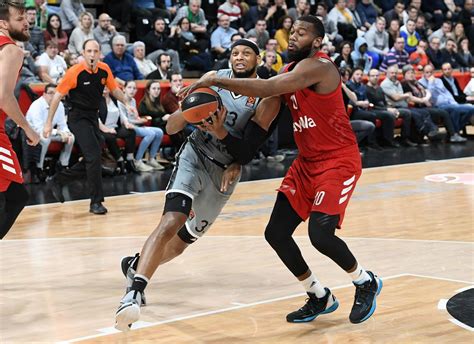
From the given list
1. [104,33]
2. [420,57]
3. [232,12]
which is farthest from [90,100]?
[420,57]

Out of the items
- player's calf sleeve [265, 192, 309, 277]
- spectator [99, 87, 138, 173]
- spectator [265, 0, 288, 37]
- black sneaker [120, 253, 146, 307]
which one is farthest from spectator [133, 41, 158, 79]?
player's calf sleeve [265, 192, 309, 277]

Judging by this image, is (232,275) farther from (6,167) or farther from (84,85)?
(84,85)

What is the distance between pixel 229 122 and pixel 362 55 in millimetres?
12933

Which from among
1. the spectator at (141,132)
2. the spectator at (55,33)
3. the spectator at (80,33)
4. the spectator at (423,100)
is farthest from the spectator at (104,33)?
the spectator at (423,100)

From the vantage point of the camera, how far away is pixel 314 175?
582 cm

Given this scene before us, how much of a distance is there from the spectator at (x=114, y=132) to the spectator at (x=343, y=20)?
24.4ft

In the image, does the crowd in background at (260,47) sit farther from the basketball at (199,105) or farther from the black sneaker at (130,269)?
the basketball at (199,105)

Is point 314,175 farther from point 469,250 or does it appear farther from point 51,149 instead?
point 51,149

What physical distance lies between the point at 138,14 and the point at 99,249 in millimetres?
9262

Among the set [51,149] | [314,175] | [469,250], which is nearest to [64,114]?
[51,149]

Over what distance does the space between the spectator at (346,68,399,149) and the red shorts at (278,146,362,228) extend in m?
10.1

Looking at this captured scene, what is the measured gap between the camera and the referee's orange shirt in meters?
10.1

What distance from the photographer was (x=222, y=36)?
17.2 metres

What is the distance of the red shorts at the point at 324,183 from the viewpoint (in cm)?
569
